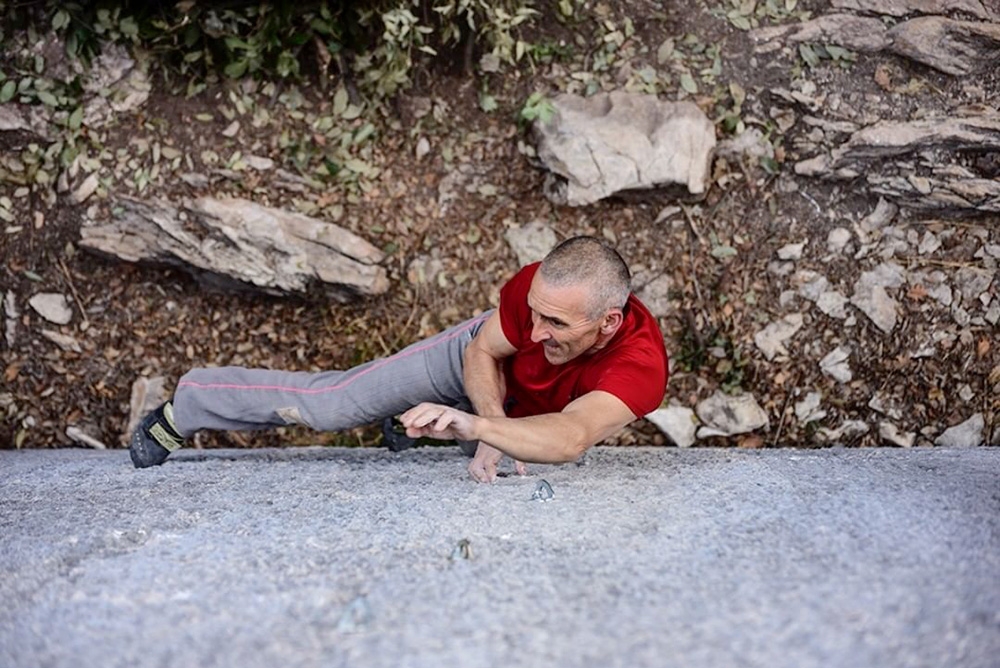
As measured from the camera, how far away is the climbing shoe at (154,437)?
337 centimetres

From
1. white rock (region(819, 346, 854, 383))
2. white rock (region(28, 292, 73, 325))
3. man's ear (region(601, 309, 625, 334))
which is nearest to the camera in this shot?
man's ear (region(601, 309, 625, 334))

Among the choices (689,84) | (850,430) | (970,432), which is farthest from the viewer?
(689,84)

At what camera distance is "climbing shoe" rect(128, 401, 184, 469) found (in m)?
3.37

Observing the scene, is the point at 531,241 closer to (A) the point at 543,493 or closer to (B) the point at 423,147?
(B) the point at 423,147

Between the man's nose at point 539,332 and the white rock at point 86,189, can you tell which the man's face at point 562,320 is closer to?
the man's nose at point 539,332

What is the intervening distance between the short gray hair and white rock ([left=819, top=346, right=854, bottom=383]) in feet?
5.36

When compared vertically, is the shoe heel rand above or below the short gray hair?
below

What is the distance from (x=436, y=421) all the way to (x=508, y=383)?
32.3 inches

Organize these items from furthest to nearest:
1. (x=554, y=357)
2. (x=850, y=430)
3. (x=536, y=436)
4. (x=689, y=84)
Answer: (x=689, y=84) → (x=850, y=430) → (x=554, y=357) → (x=536, y=436)

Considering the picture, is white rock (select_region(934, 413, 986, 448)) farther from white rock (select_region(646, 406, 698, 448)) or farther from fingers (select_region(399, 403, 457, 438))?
fingers (select_region(399, 403, 457, 438))

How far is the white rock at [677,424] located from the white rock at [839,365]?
25.6 inches

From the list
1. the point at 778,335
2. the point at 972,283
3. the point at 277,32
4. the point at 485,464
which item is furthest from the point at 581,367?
the point at 277,32

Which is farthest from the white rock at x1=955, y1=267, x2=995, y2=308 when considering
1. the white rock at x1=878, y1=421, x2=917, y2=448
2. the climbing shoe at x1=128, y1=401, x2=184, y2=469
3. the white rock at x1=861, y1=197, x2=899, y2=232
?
the climbing shoe at x1=128, y1=401, x2=184, y2=469

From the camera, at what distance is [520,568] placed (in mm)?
2170
